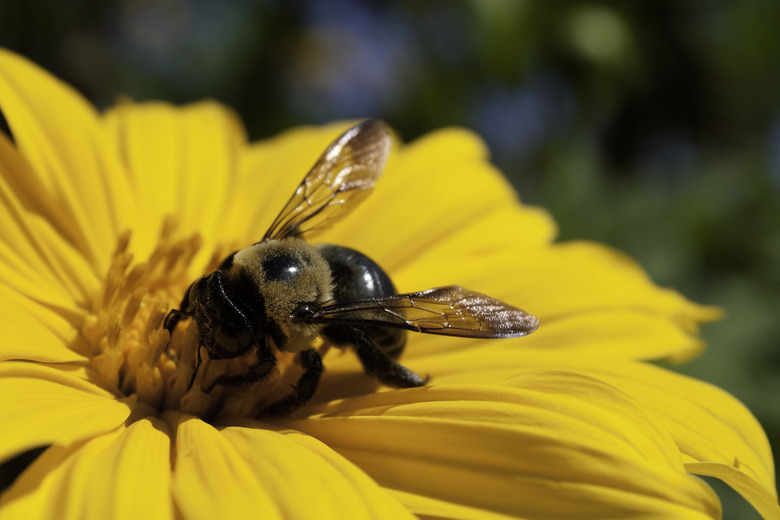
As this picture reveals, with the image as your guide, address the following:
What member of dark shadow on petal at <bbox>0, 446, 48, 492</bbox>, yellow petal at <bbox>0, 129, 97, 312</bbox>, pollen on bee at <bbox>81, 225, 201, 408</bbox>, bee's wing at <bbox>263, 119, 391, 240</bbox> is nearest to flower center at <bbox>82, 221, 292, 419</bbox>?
pollen on bee at <bbox>81, 225, 201, 408</bbox>

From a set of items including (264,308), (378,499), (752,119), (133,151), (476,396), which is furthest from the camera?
(752,119)

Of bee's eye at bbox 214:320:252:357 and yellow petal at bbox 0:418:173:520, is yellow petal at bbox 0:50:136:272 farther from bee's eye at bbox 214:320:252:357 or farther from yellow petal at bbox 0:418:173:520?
yellow petal at bbox 0:418:173:520

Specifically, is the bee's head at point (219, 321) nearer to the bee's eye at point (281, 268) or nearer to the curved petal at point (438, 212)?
the bee's eye at point (281, 268)

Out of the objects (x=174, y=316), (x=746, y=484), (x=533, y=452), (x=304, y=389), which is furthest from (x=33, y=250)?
(x=746, y=484)

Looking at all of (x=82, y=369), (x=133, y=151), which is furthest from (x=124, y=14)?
(x=82, y=369)

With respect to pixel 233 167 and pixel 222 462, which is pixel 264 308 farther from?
pixel 233 167
